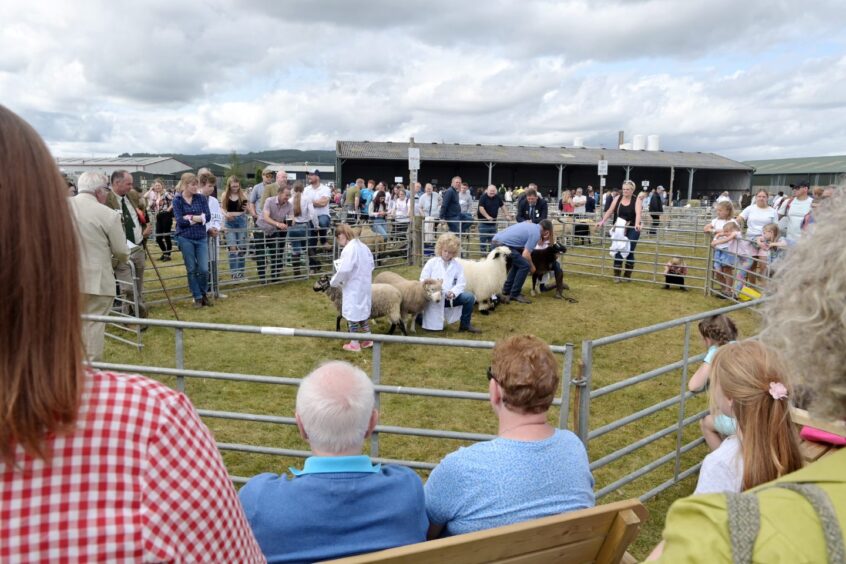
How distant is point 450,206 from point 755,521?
46.5ft

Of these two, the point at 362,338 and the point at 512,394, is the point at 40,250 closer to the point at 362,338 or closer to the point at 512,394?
the point at 512,394

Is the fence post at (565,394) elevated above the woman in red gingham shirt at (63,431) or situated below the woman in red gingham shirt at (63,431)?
below

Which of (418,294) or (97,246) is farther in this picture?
(418,294)

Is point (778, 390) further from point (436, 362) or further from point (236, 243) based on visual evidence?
point (236, 243)

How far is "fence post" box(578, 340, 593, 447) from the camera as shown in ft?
10.7

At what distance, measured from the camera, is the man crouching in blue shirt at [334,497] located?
6.26ft

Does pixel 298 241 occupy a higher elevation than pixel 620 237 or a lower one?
lower

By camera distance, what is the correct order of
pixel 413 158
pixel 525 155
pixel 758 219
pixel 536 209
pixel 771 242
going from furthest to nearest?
pixel 525 155
pixel 413 158
pixel 536 209
pixel 758 219
pixel 771 242

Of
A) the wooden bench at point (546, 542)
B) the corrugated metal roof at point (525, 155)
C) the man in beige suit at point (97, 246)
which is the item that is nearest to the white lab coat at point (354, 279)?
the man in beige suit at point (97, 246)

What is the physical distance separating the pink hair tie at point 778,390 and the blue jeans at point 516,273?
7565 mm

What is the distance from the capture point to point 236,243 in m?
11.4

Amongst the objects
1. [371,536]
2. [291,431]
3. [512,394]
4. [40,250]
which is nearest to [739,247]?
[291,431]

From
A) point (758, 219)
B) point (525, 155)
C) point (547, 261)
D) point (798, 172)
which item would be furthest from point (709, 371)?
point (798, 172)

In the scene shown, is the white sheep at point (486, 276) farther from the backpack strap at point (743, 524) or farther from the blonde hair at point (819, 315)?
the backpack strap at point (743, 524)
